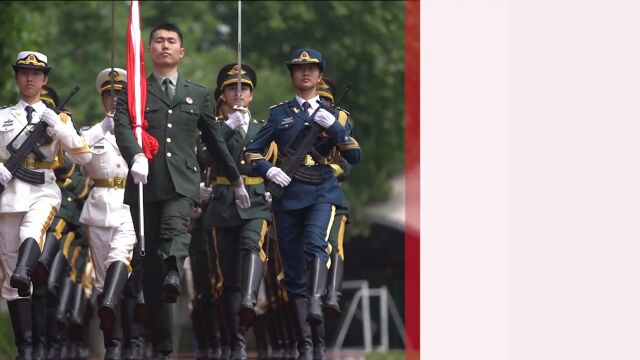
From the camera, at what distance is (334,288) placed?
51.4 feet

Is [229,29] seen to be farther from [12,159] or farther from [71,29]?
[12,159]

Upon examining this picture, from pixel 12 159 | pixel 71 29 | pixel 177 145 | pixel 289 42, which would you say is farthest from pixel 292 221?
pixel 71 29

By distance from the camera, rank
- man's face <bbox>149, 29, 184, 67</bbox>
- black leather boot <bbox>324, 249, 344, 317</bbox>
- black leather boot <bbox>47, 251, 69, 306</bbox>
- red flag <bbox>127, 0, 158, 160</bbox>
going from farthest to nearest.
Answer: black leather boot <bbox>47, 251, 69, 306</bbox>
black leather boot <bbox>324, 249, 344, 317</bbox>
man's face <bbox>149, 29, 184, 67</bbox>
red flag <bbox>127, 0, 158, 160</bbox>

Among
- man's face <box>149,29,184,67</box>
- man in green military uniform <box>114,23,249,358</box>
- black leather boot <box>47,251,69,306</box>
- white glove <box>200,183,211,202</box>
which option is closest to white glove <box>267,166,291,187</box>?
man in green military uniform <box>114,23,249,358</box>

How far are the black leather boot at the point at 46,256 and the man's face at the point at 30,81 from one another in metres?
1.38

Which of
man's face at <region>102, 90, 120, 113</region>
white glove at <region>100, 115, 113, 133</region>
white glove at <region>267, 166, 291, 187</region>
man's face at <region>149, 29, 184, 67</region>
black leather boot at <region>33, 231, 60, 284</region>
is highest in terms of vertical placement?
man's face at <region>149, 29, 184, 67</region>

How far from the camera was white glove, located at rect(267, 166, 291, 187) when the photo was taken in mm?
15719

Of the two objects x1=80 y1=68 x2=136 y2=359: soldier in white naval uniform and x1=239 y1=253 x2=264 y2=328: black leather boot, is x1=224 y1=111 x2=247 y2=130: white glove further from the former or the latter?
x1=239 y1=253 x2=264 y2=328: black leather boot

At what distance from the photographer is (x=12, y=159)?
15.6 metres

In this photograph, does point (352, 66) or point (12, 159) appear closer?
point (12, 159)

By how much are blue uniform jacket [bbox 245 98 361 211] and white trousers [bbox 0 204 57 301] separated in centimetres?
172
